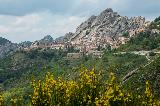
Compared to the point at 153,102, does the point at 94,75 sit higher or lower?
higher

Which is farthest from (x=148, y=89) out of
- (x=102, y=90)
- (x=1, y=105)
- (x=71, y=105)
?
(x=1, y=105)

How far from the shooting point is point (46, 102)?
52.8 m

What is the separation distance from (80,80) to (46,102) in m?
4.83

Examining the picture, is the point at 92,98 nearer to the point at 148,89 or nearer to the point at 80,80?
the point at 80,80

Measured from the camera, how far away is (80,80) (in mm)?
53031

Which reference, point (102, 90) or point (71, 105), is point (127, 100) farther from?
point (71, 105)

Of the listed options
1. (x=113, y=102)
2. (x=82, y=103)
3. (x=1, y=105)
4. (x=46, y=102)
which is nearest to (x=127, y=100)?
(x=113, y=102)

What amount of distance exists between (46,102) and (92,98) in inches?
217

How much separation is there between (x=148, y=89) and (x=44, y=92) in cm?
1266

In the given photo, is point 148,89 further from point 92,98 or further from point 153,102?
point 92,98

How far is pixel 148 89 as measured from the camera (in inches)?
2122

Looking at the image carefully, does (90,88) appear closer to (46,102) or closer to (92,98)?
(92,98)

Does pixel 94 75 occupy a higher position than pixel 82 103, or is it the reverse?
pixel 94 75

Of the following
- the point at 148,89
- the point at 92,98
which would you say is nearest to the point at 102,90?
the point at 92,98
